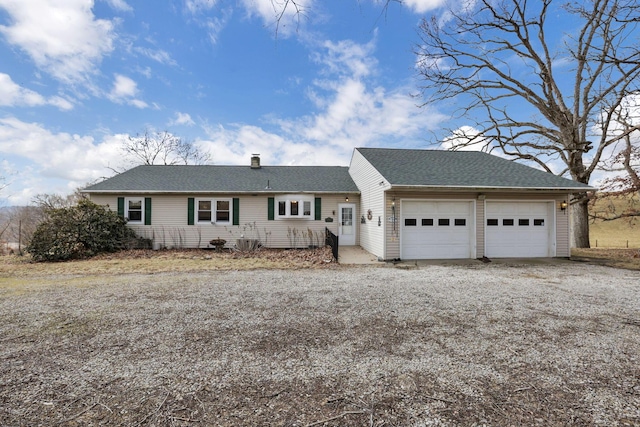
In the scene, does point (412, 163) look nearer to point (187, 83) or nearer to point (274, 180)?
point (274, 180)

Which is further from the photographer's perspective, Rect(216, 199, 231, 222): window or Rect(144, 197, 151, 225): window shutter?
Rect(216, 199, 231, 222): window

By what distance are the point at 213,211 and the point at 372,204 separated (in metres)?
6.84

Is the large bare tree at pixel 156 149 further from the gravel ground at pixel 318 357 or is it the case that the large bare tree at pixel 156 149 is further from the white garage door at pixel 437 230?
the white garage door at pixel 437 230

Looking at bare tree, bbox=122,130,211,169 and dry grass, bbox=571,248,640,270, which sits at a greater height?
bare tree, bbox=122,130,211,169

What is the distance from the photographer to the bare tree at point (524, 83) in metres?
13.2

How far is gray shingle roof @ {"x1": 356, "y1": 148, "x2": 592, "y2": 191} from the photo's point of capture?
9.59 meters

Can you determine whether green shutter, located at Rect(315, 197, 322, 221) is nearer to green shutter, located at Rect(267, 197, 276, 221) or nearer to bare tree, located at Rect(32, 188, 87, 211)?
green shutter, located at Rect(267, 197, 276, 221)

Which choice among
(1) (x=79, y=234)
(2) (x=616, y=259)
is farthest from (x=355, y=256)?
(1) (x=79, y=234)

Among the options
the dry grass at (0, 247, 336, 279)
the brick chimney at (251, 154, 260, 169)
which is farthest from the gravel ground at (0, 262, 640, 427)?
the brick chimney at (251, 154, 260, 169)

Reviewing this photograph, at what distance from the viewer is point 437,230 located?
1005 centimetres

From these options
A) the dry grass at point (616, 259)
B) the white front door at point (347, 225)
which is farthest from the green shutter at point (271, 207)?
the dry grass at point (616, 259)

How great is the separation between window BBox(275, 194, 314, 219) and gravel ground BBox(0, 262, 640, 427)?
6.88m

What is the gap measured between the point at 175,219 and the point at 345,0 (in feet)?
38.2

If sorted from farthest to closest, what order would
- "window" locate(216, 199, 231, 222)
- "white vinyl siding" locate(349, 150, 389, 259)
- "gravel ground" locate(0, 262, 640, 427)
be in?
"window" locate(216, 199, 231, 222), "white vinyl siding" locate(349, 150, 389, 259), "gravel ground" locate(0, 262, 640, 427)
